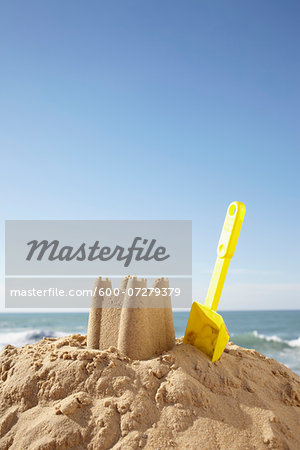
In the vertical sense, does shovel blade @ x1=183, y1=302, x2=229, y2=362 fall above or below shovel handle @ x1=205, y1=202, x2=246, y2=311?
below

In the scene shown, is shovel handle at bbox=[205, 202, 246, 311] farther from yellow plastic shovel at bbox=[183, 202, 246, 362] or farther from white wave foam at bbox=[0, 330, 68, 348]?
white wave foam at bbox=[0, 330, 68, 348]

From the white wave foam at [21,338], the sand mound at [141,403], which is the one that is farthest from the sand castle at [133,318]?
the white wave foam at [21,338]

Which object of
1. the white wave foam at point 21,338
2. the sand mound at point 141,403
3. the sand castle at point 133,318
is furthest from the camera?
the white wave foam at point 21,338

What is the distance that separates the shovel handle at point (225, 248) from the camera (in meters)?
2.78

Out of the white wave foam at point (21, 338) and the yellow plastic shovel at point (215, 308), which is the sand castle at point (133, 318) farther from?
the white wave foam at point (21, 338)

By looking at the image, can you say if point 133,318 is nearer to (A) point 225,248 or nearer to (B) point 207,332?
(B) point 207,332

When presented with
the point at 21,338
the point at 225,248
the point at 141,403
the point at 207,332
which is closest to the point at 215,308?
the point at 207,332

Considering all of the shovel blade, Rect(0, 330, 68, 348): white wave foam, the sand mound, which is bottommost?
Rect(0, 330, 68, 348): white wave foam

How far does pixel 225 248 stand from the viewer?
2818mm

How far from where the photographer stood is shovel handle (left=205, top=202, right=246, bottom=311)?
278cm

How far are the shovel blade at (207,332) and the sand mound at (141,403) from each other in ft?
0.28

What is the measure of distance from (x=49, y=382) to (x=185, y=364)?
0.90 meters

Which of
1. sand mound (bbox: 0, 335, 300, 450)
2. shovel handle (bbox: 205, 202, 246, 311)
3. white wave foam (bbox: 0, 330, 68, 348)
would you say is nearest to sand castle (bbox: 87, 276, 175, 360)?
sand mound (bbox: 0, 335, 300, 450)

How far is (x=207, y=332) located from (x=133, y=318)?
559 millimetres
